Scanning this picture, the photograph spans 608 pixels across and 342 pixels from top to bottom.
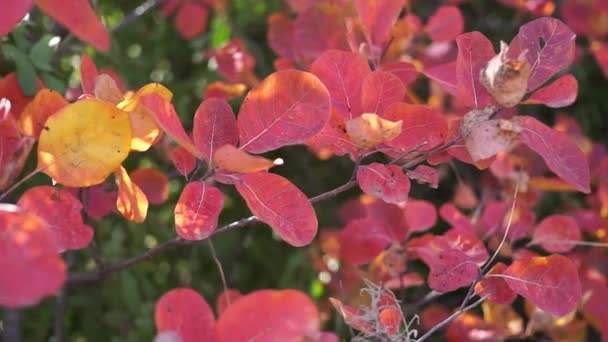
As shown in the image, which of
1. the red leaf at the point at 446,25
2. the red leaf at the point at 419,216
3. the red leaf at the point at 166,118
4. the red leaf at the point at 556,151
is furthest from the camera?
the red leaf at the point at 446,25

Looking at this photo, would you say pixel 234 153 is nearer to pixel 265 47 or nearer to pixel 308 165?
pixel 308 165

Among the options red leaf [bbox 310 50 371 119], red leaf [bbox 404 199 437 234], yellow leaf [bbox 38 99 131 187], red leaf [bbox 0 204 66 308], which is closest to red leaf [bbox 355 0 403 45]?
red leaf [bbox 310 50 371 119]

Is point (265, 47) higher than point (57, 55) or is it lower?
lower

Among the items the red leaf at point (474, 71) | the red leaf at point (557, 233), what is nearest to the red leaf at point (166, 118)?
the red leaf at point (474, 71)

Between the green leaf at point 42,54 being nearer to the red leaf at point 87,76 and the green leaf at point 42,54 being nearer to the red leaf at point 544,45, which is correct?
the red leaf at point 87,76

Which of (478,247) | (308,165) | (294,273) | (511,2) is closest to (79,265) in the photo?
(294,273)
